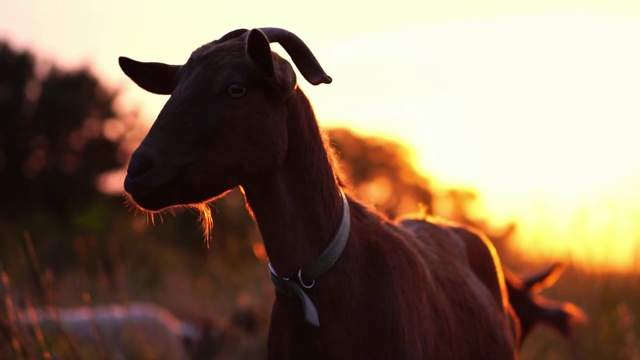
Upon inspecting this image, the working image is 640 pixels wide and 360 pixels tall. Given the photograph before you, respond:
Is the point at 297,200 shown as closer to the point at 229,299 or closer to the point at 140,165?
the point at 140,165

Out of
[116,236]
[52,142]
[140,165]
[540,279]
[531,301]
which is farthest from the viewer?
[52,142]

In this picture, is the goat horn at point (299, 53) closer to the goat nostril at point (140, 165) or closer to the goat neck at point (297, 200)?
the goat neck at point (297, 200)

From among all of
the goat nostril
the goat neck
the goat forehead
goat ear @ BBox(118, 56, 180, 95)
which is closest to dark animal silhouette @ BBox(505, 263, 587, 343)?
the goat neck

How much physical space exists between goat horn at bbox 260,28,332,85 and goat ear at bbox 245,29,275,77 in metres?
0.23

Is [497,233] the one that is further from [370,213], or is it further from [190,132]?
[190,132]

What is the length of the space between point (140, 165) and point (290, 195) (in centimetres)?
78

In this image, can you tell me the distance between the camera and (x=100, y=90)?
32312 mm

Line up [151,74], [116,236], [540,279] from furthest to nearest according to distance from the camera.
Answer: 1. [116,236]
2. [540,279]
3. [151,74]

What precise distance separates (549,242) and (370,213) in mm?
7170

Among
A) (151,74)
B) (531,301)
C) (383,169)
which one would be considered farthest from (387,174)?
(151,74)

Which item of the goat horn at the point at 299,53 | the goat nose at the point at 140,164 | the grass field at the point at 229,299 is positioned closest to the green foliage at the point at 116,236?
the grass field at the point at 229,299

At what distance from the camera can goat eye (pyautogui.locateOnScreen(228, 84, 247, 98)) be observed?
4.54m

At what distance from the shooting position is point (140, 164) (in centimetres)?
437

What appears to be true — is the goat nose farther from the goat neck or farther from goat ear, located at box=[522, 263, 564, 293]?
goat ear, located at box=[522, 263, 564, 293]
